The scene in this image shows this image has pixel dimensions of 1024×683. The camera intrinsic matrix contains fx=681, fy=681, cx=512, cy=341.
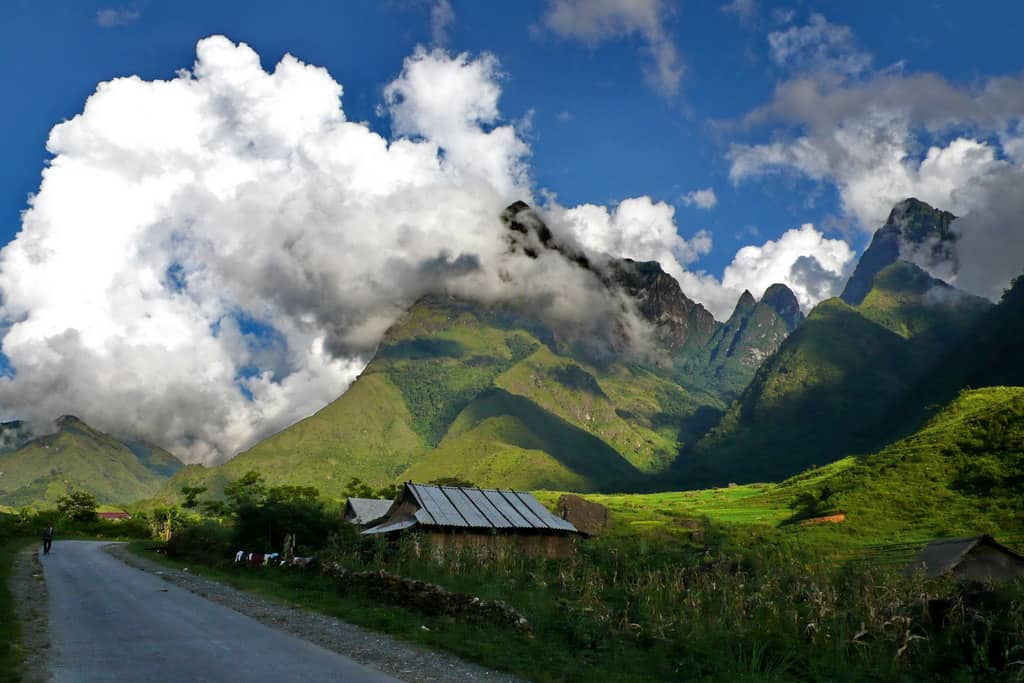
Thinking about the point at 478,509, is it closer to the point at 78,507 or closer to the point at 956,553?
the point at 956,553

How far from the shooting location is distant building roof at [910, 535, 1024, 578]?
2792cm

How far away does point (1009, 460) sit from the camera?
5603 centimetres

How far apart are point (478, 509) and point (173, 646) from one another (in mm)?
23106

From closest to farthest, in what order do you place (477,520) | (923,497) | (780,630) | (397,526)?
1. (780,630)
2. (397,526)
3. (477,520)
4. (923,497)

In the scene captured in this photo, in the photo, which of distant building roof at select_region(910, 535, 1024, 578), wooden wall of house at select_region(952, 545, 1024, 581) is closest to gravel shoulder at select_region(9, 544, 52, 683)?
distant building roof at select_region(910, 535, 1024, 578)

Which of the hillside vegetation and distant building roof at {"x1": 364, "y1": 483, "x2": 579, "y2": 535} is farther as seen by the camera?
the hillside vegetation

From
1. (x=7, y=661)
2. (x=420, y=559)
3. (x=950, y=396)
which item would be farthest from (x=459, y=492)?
(x=950, y=396)

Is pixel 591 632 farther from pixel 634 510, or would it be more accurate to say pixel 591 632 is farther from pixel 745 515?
pixel 634 510

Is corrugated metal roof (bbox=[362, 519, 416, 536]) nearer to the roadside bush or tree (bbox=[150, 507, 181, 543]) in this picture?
the roadside bush

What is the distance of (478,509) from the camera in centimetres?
3531

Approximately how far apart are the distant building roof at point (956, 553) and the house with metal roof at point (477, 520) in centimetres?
1640

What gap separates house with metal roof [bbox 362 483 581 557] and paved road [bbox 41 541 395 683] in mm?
12238

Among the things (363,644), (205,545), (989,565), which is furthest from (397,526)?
(989,565)

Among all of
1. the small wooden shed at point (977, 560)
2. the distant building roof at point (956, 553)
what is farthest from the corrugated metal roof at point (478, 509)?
the small wooden shed at point (977, 560)
